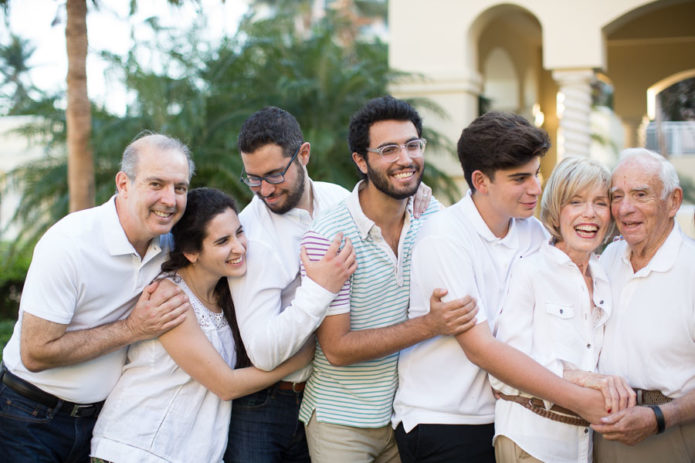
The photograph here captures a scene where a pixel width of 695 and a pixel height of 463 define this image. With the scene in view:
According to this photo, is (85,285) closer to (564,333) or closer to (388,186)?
(388,186)

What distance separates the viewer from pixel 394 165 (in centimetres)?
344

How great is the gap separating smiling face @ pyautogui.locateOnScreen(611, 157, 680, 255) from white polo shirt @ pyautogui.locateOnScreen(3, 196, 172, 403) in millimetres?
2194

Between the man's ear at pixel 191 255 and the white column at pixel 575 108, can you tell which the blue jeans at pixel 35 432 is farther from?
the white column at pixel 575 108

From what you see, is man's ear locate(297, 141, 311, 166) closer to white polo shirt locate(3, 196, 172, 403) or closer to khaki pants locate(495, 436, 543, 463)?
white polo shirt locate(3, 196, 172, 403)

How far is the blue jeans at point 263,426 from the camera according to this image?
12.3 feet

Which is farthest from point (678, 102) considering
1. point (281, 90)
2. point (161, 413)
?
point (161, 413)

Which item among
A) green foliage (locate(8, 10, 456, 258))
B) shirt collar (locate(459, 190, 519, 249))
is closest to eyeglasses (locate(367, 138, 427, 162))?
shirt collar (locate(459, 190, 519, 249))

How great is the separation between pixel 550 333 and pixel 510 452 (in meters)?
0.56

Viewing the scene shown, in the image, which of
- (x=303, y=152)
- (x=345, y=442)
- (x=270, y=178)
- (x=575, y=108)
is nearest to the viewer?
(x=345, y=442)

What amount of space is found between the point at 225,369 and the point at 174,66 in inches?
280

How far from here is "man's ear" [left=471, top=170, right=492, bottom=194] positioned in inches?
134

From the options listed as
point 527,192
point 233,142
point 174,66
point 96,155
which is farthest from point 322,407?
point 174,66

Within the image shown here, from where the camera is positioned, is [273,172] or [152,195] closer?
[152,195]

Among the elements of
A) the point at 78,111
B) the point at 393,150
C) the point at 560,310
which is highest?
the point at 78,111
